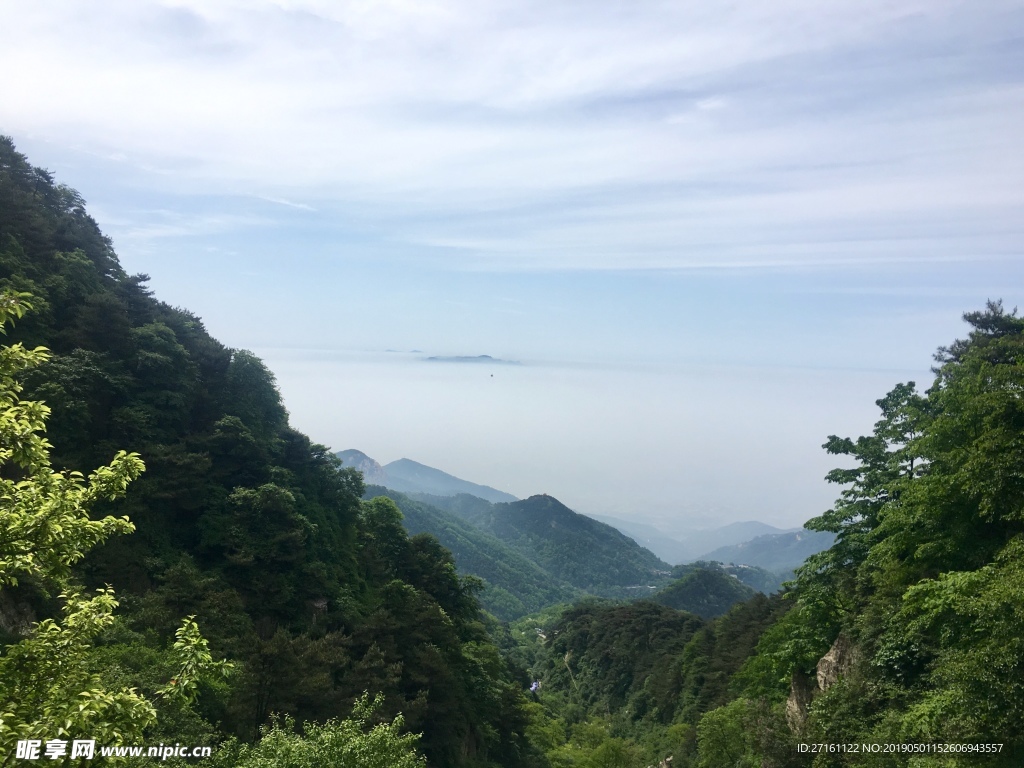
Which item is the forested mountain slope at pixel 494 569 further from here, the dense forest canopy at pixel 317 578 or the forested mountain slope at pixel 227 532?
the forested mountain slope at pixel 227 532

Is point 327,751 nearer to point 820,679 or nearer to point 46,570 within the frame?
point 46,570

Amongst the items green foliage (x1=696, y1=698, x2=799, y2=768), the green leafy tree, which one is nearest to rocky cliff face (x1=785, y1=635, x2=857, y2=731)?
green foliage (x1=696, y1=698, x2=799, y2=768)

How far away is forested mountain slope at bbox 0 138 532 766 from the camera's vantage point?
64.7ft

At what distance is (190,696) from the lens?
7.28m

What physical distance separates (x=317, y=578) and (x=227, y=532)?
4.60 metres

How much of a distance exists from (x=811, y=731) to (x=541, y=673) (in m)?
74.3

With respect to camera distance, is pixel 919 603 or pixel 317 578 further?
pixel 317 578

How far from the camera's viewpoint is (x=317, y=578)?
89.5ft

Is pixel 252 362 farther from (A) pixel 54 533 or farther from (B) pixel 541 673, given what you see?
(B) pixel 541 673

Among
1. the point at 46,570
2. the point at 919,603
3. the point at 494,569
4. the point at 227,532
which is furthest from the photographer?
the point at 494,569

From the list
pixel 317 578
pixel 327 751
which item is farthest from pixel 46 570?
pixel 317 578

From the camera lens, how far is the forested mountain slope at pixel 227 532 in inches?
777

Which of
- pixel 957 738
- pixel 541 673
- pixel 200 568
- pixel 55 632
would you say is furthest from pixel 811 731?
pixel 541 673

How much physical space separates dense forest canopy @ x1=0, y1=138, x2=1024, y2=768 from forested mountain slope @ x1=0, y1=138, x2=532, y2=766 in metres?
0.12
